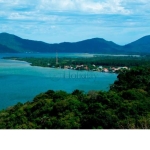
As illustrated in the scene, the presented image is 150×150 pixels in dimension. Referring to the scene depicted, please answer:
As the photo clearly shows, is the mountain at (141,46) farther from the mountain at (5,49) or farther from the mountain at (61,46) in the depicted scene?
the mountain at (5,49)

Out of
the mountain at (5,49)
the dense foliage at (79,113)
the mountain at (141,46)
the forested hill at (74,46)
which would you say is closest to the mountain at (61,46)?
the forested hill at (74,46)

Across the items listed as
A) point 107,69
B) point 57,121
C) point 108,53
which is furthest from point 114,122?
point 108,53

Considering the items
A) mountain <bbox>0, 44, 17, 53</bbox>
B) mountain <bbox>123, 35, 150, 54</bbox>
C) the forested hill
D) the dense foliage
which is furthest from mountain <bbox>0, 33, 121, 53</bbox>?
the dense foliage

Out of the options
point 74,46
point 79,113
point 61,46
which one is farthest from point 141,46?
point 79,113

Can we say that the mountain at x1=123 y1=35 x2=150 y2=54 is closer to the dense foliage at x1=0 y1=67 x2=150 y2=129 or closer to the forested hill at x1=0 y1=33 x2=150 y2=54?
the forested hill at x1=0 y1=33 x2=150 y2=54

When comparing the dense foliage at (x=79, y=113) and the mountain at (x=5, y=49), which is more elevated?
the mountain at (x=5, y=49)

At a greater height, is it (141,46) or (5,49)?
(141,46)

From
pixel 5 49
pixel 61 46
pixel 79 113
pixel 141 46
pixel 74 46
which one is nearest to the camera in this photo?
pixel 79 113

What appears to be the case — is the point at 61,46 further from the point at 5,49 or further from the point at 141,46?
the point at 141,46
